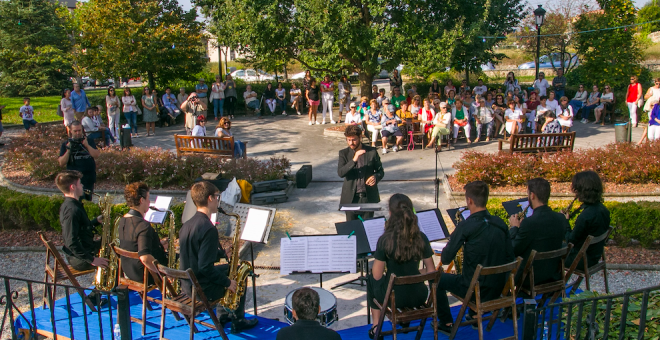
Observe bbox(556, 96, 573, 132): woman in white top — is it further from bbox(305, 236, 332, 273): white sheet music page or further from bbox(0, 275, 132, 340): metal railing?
bbox(0, 275, 132, 340): metal railing

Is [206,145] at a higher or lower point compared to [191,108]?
lower

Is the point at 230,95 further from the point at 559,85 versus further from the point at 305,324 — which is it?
the point at 305,324

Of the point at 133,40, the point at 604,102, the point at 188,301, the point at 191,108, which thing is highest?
the point at 133,40

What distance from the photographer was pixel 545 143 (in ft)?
37.3

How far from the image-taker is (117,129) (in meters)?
15.8

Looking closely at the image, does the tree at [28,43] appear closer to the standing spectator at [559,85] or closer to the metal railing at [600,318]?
the standing spectator at [559,85]

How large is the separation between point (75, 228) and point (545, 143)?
939 centimetres

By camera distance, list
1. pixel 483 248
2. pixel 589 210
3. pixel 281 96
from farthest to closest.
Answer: pixel 281 96
pixel 589 210
pixel 483 248

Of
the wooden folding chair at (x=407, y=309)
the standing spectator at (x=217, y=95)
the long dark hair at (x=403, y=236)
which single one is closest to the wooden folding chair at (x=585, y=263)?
the wooden folding chair at (x=407, y=309)

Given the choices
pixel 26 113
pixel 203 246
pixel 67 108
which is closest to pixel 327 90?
pixel 67 108

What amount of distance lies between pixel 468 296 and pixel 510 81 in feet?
48.7

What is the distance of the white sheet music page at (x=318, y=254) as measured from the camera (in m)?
5.30

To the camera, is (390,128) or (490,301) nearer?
(490,301)

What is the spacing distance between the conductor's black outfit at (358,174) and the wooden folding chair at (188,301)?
8.85ft
